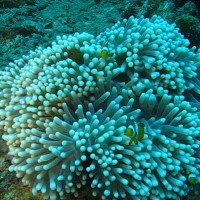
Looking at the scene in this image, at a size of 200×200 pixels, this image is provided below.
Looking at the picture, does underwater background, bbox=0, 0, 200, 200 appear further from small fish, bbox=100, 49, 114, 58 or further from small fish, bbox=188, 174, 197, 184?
small fish, bbox=188, 174, 197, 184

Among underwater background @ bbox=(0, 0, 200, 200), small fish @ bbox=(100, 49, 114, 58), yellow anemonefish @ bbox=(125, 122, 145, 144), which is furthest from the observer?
underwater background @ bbox=(0, 0, 200, 200)

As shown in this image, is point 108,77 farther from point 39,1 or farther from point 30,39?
point 39,1

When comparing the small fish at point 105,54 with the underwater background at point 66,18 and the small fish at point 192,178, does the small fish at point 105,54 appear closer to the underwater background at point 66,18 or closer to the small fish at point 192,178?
the small fish at point 192,178

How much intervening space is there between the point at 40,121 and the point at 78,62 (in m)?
0.86

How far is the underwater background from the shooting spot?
186 inches

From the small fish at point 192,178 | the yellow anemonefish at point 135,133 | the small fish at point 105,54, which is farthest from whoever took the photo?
the small fish at point 105,54

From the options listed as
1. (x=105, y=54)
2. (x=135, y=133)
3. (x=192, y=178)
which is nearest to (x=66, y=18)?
(x=105, y=54)

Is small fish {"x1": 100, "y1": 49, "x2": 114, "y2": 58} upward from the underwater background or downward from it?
upward

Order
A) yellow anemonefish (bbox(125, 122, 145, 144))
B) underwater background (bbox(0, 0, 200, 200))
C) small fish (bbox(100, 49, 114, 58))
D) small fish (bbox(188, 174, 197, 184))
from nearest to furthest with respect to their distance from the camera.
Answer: yellow anemonefish (bbox(125, 122, 145, 144)), small fish (bbox(188, 174, 197, 184)), small fish (bbox(100, 49, 114, 58)), underwater background (bbox(0, 0, 200, 200))

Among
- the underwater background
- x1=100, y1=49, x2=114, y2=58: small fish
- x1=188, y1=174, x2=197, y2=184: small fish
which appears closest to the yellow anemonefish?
x1=188, y1=174, x2=197, y2=184: small fish

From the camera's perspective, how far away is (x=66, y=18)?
17.1ft

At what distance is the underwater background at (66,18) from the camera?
186 inches

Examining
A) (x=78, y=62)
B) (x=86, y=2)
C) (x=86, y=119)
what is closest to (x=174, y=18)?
(x=86, y=2)

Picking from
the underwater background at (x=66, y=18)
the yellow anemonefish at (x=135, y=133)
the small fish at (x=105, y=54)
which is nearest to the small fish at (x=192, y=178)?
the yellow anemonefish at (x=135, y=133)
